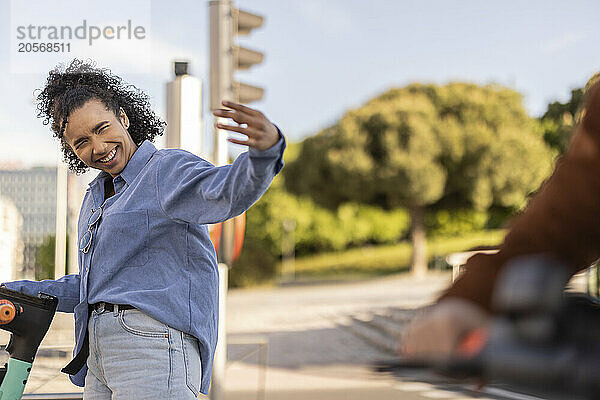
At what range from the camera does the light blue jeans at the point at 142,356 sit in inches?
60.5

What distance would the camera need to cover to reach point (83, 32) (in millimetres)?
3201

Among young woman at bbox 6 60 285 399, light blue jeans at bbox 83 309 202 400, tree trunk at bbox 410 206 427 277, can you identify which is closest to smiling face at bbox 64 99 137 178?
young woman at bbox 6 60 285 399

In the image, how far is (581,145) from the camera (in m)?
0.35

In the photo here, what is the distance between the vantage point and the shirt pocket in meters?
1.59

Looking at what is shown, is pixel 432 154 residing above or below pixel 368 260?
above

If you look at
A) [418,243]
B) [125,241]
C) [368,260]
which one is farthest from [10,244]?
[368,260]

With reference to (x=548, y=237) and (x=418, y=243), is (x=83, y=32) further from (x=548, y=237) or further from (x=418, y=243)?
(x=418, y=243)

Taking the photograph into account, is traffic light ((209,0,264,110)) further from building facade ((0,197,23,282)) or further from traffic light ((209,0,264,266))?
building facade ((0,197,23,282))

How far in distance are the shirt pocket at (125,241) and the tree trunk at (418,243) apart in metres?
25.0

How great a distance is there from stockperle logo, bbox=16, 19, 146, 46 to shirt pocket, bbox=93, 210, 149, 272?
1.75m

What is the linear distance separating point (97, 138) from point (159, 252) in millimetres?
295

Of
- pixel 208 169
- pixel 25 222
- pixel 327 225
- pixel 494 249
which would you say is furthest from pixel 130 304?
pixel 327 225

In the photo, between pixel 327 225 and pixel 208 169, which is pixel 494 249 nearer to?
pixel 208 169

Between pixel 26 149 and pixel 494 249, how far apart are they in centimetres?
364
